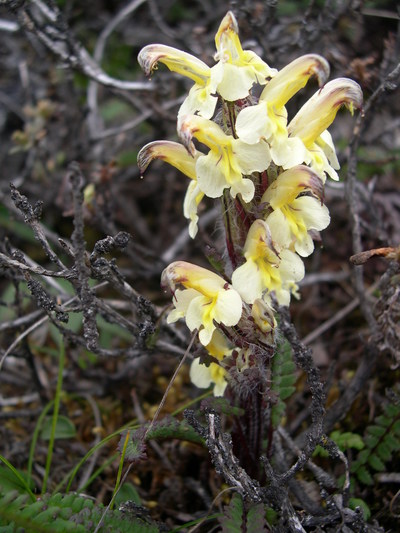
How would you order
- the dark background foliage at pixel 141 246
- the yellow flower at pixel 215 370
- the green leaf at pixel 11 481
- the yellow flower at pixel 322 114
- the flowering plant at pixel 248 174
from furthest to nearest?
the dark background foliage at pixel 141 246
the green leaf at pixel 11 481
the yellow flower at pixel 215 370
the yellow flower at pixel 322 114
the flowering plant at pixel 248 174

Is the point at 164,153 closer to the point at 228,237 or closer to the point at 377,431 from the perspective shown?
the point at 228,237

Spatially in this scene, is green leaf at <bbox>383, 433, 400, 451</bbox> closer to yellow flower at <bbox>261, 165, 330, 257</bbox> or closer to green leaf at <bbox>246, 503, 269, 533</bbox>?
green leaf at <bbox>246, 503, 269, 533</bbox>

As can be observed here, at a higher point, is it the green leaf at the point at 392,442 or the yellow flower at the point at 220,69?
the yellow flower at the point at 220,69

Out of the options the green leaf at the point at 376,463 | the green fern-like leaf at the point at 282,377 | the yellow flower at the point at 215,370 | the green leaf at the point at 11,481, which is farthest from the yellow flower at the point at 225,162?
the green leaf at the point at 11,481

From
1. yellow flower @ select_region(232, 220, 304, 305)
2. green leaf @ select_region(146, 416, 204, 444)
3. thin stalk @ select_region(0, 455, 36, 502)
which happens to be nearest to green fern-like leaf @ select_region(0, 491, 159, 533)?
thin stalk @ select_region(0, 455, 36, 502)

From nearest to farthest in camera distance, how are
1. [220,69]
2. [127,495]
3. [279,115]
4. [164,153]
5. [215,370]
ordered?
[220,69], [279,115], [164,153], [215,370], [127,495]

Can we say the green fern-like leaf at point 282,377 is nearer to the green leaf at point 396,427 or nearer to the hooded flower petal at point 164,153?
the green leaf at point 396,427

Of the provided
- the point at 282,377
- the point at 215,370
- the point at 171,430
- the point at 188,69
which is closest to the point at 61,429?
the point at 171,430
